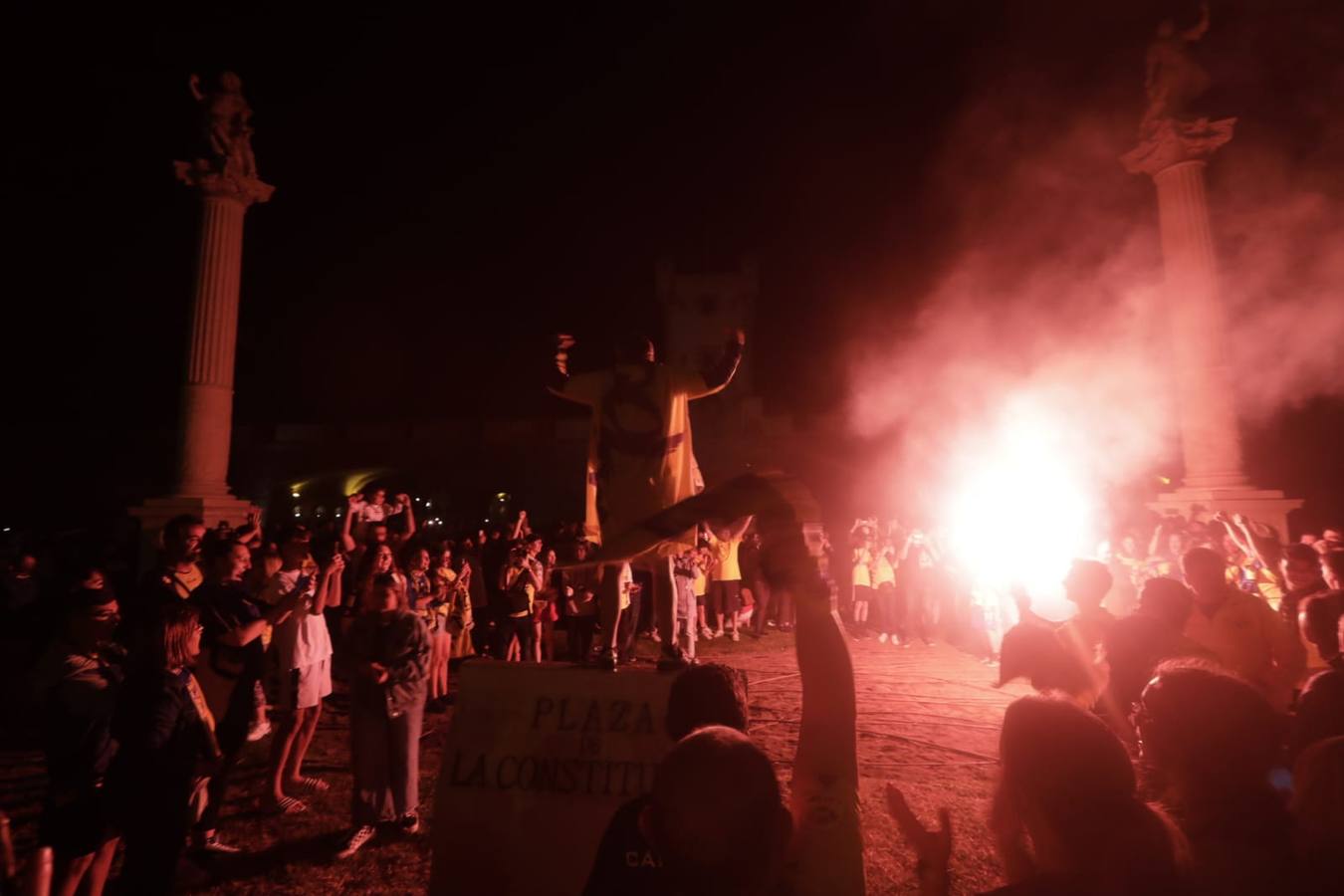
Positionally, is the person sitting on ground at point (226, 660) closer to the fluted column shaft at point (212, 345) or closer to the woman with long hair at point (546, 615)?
the woman with long hair at point (546, 615)

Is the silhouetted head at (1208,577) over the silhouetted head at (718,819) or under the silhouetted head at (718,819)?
over

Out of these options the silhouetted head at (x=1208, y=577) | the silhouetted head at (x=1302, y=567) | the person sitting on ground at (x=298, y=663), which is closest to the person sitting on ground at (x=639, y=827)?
the person sitting on ground at (x=298, y=663)

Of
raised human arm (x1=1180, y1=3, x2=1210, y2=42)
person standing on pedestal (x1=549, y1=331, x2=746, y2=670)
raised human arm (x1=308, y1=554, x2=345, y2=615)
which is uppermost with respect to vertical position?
raised human arm (x1=1180, y1=3, x2=1210, y2=42)

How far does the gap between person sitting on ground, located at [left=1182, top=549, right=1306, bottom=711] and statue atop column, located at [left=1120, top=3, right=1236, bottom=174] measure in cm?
1193

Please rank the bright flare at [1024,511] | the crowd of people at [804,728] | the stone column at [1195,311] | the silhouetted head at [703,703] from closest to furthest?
the crowd of people at [804,728]
the silhouetted head at [703,703]
the bright flare at [1024,511]
the stone column at [1195,311]

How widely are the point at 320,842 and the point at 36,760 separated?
3709 mm

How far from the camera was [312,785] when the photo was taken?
5.38 m

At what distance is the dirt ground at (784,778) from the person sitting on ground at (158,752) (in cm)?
94

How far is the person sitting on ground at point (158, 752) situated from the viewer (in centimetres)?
316

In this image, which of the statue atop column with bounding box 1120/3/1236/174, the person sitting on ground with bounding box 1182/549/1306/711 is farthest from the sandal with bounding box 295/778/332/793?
the statue atop column with bounding box 1120/3/1236/174

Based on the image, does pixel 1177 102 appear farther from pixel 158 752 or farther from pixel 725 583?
pixel 158 752

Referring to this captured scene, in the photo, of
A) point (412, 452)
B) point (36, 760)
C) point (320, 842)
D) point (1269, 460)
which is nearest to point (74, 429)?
point (412, 452)

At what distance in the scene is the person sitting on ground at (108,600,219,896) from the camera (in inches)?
124

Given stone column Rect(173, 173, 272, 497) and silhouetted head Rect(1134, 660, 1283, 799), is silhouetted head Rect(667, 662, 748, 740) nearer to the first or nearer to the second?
silhouetted head Rect(1134, 660, 1283, 799)
